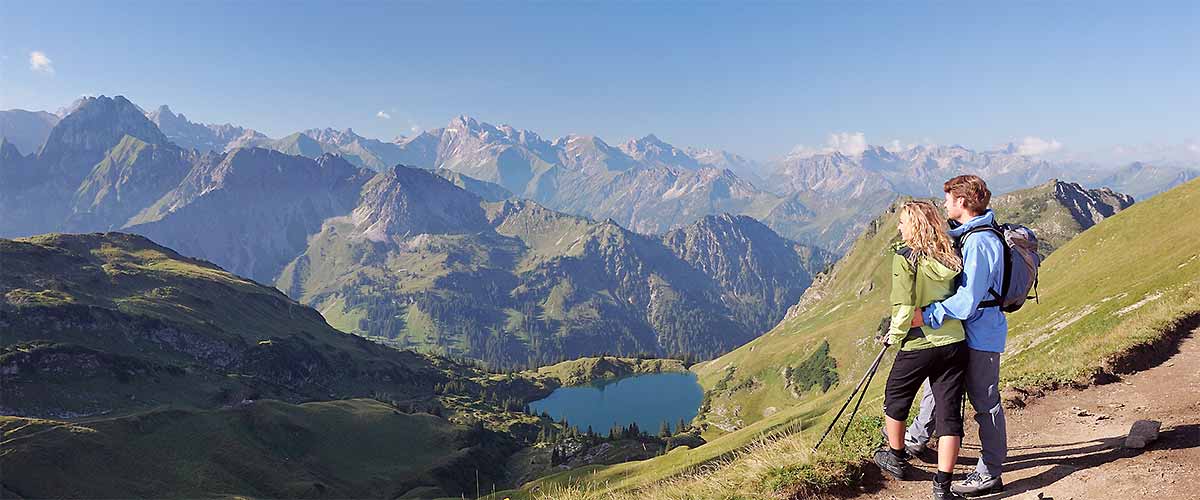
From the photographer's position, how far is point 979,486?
365 inches

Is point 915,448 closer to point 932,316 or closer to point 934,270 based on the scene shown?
point 932,316

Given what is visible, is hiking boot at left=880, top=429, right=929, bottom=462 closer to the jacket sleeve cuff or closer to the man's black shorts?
the man's black shorts

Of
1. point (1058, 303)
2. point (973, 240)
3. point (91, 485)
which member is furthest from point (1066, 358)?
point (91, 485)

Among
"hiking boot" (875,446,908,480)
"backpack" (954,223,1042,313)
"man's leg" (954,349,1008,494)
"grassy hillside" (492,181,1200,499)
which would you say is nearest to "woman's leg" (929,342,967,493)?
"man's leg" (954,349,1008,494)

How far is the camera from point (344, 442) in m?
138

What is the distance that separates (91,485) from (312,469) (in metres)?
40.4

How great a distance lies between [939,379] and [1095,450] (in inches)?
166

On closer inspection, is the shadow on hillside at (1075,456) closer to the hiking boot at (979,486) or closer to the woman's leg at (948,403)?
the hiking boot at (979,486)

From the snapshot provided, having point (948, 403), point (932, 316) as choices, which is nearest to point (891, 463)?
point (948, 403)

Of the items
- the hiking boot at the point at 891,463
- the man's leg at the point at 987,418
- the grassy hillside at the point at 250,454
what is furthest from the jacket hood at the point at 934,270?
the grassy hillside at the point at 250,454

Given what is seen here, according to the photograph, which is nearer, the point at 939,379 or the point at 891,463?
the point at 939,379

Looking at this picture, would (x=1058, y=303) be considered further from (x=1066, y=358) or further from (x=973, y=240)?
(x=973, y=240)

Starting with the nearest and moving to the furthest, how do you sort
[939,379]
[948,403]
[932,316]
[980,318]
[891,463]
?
[932,316] < [980,318] < [948,403] < [939,379] < [891,463]

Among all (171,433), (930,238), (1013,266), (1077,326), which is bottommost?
(1077,326)
